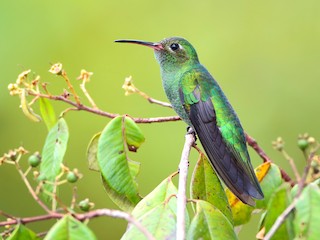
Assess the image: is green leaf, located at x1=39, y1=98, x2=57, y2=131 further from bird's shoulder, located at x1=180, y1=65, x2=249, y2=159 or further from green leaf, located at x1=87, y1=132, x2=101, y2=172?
bird's shoulder, located at x1=180, y1=65, x2=249, y2=159

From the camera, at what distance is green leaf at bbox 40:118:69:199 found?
2652 mm

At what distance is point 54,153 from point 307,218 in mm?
1124

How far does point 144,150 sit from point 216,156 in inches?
136

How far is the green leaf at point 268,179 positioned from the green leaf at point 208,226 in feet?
2.20

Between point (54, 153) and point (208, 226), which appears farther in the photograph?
point (54, 153)

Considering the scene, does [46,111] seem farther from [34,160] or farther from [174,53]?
[174,53]

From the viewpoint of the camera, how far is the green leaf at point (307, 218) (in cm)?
199

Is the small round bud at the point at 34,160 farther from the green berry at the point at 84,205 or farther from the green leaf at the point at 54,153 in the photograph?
the green berry at the point at 84,205

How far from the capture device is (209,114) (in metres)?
3.67

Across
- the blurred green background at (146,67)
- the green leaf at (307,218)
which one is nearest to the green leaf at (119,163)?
the green leaf at (307,218)

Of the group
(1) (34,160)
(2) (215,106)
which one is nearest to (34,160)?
(1) (34,160)

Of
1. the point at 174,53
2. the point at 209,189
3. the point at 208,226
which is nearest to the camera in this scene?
the point at 208,226

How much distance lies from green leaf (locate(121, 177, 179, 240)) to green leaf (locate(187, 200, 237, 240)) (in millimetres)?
50

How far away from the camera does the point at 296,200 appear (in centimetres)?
203
